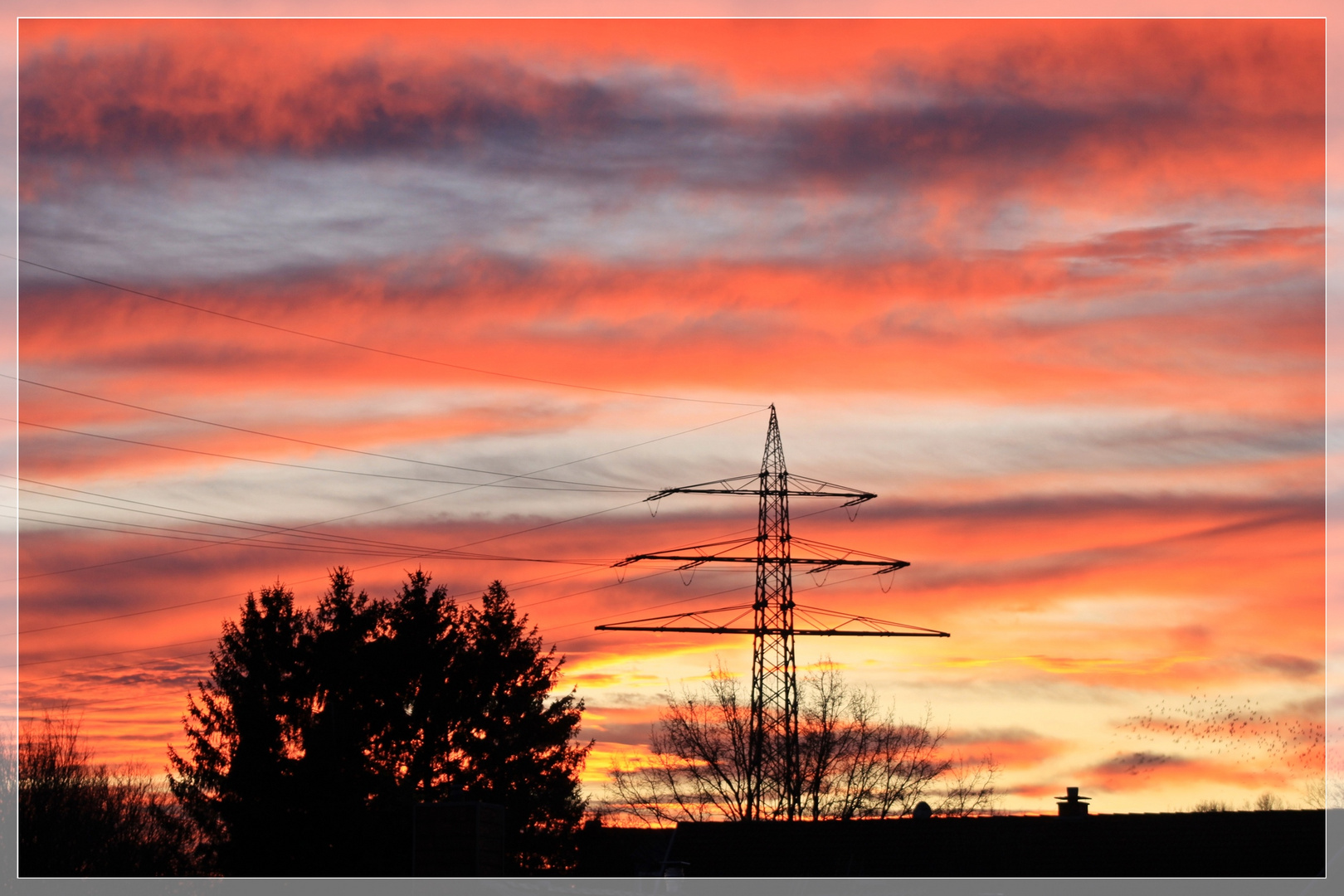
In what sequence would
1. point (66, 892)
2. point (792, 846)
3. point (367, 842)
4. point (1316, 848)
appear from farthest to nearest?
point (367, 842)
point (66, 892)
point (792, 846)
point (1316, 848)

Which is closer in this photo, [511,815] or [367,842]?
[367,842]

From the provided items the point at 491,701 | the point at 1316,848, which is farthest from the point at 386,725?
the point at 1316,848

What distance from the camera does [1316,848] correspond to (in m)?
32.1

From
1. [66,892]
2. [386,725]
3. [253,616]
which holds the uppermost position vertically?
[253,616]

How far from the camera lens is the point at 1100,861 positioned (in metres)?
34.5

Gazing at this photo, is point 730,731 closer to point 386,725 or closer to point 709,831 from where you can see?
point 386,725

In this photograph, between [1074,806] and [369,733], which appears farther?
[369,733]

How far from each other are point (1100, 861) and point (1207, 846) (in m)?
2.32

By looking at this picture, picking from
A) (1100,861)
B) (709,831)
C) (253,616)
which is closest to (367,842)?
(253,616)

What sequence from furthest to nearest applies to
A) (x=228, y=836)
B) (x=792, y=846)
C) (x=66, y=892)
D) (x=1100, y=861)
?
1. (x=228, y=836)
2. (x=66, y=892)
3. (x=792, y=846)
4. (x=1100, y=861)

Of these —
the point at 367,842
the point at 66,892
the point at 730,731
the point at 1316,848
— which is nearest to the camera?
the point at 1316,848

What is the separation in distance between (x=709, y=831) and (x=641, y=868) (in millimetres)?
1922

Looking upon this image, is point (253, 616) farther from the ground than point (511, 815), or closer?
farther from the ground

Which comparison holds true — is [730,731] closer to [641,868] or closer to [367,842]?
[367,842]
